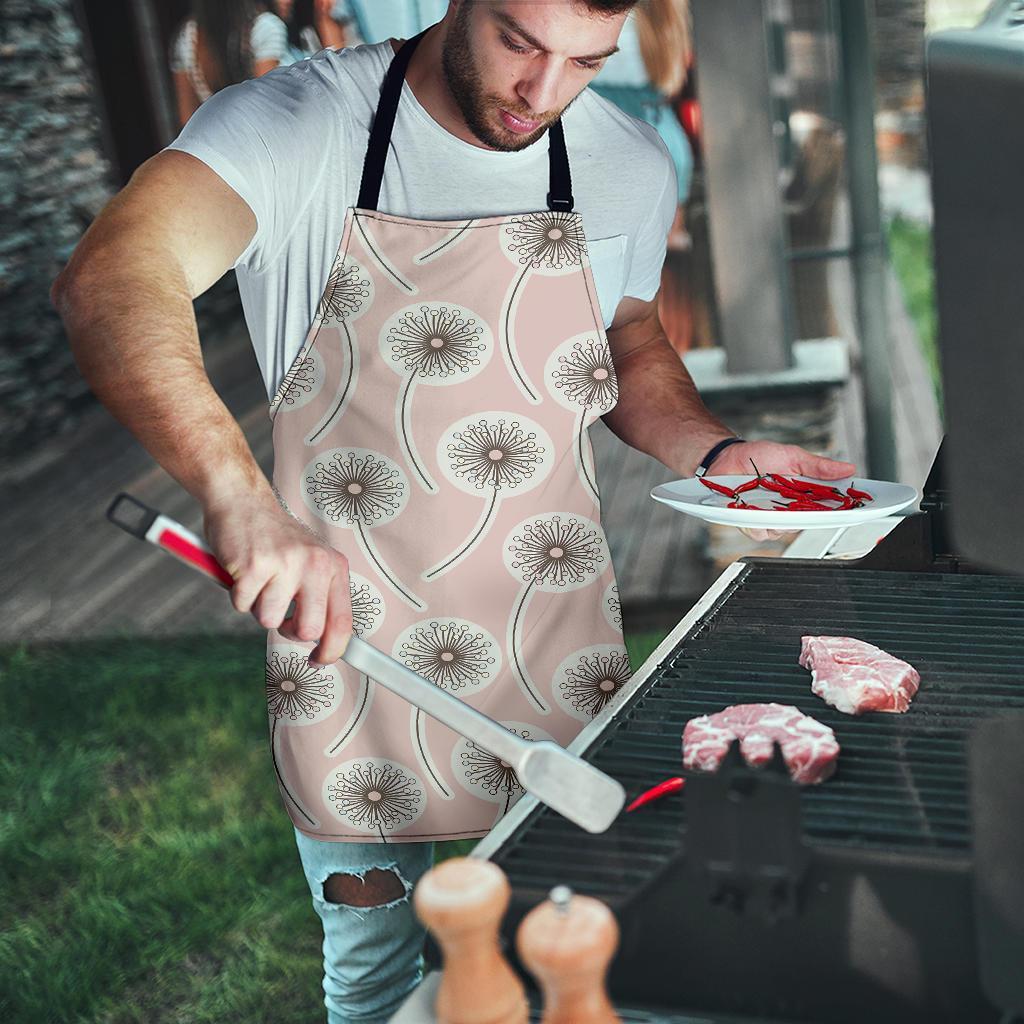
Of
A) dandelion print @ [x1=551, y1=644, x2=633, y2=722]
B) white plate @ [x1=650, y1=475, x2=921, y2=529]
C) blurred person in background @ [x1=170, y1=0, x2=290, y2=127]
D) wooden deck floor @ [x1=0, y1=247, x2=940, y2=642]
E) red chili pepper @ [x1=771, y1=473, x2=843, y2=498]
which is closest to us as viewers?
white plate @ [x1=650, y1=475, x2=921, y2=529]

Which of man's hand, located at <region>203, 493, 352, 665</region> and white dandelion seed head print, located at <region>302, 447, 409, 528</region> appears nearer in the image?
man's hand, located at <region>203, 493, 352, 665</region>

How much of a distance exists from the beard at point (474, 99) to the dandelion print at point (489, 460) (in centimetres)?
38

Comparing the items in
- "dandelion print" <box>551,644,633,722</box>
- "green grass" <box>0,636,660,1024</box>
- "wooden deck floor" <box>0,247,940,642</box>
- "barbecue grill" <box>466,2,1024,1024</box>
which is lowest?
"wooden deck floor" <box>0,247,940,642</box>

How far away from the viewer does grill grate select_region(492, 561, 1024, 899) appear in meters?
1.14

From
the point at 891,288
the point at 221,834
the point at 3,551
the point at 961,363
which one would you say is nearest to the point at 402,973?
the point at 961,363

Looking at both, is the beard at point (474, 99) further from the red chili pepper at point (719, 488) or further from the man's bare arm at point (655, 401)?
the red chili pepper at point (719, 488)

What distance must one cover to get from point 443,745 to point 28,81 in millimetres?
6152

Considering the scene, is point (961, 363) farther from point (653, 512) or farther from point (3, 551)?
point (3, 551)

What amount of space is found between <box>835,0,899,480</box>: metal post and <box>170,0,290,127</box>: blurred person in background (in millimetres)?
2812

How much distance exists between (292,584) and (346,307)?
67cm

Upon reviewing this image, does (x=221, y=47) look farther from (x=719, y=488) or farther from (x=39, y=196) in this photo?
(x=719, y=488)

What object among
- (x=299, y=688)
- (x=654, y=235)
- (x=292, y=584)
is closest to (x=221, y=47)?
(x=654, y=235)

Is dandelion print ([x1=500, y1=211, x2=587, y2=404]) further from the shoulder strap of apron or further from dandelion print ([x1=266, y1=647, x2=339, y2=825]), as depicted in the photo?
dandelion print ([x1=266, y1=647, x2=339, y2=825])

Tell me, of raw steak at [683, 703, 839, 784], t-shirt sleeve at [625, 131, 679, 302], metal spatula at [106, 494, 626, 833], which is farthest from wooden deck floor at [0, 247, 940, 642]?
metal spatula at [106, 494, 626, 833]
